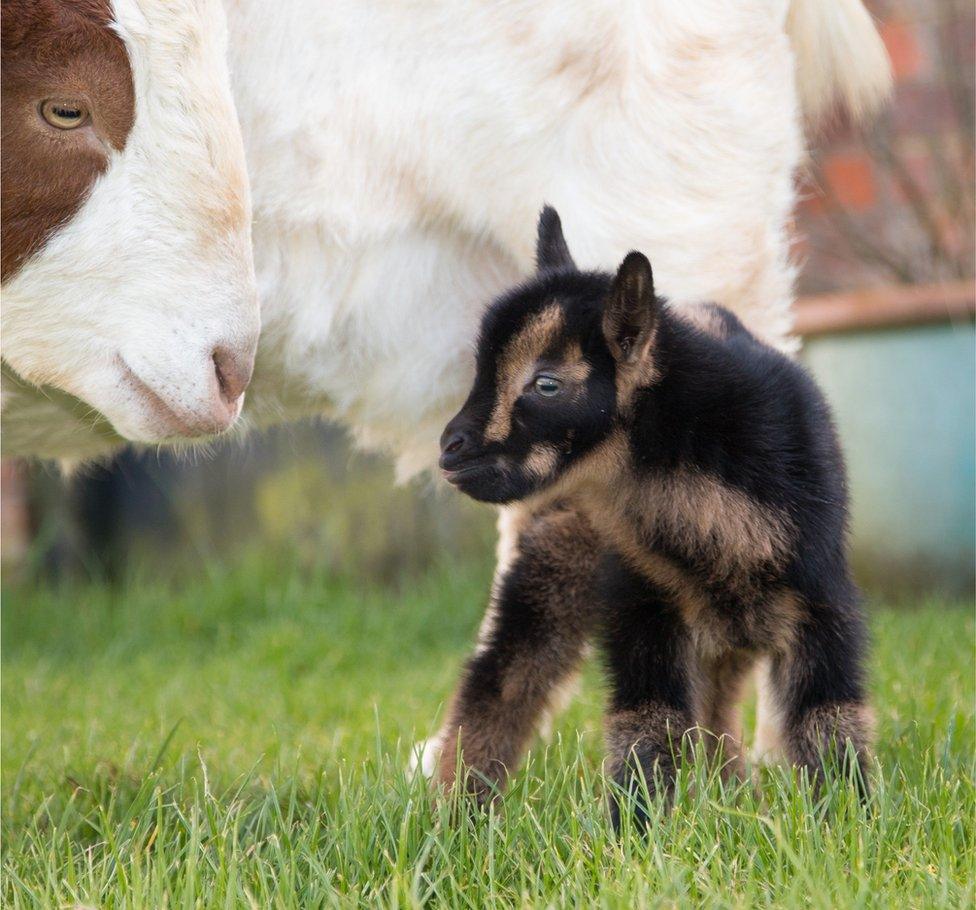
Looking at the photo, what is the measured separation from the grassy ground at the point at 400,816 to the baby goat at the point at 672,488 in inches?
5.9

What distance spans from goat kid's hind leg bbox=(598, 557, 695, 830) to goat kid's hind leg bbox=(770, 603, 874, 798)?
0.18 metres


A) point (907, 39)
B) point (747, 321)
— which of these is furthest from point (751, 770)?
point (907, 39)

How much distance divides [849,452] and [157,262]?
3.77m

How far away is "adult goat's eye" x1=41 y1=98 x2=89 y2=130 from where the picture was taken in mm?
2041

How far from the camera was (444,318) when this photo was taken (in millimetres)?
2770

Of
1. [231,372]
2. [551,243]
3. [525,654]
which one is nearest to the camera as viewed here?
[231,372]

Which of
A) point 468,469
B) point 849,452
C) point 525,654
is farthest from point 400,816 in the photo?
point 849,452

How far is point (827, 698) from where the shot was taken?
219cm

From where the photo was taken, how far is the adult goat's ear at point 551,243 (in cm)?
238

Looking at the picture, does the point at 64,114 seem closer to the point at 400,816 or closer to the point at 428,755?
the point at 400,816

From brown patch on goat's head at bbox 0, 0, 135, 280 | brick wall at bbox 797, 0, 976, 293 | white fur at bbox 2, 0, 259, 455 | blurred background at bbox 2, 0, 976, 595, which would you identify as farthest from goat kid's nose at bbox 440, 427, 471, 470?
brick wall at bbox 797, 0, 976, 293

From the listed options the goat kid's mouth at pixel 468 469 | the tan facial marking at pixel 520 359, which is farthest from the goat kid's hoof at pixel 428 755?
the tan facial marking at pixel 520 359

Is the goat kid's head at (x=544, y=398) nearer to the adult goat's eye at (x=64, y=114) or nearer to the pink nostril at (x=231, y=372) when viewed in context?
the pink nostril at (x=231, y=372)

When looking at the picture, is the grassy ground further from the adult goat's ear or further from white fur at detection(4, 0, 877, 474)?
the adult goat's ear
